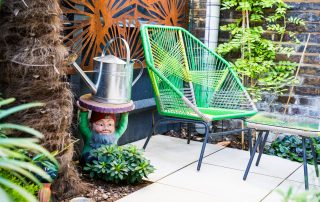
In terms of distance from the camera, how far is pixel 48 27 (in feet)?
8.16

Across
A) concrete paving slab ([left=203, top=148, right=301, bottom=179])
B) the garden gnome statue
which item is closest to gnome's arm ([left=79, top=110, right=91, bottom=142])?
the garden gnome statue

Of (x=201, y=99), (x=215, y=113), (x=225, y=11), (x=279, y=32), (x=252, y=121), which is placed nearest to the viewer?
(x=252, y=121)

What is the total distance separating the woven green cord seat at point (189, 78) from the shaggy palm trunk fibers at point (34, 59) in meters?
1.18

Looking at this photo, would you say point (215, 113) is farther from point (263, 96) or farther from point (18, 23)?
point (18, 23)

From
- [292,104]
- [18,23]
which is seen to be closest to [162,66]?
[292,104]

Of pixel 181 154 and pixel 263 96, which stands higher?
pixel 263 96

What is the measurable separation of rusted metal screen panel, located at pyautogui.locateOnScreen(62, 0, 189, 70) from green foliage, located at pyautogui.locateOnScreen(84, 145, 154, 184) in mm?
744

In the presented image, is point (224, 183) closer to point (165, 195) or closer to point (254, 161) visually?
point (165, 195)

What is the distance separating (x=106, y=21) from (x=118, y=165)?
3.94 ft

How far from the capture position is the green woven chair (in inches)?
146

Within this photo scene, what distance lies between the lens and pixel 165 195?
296 cm

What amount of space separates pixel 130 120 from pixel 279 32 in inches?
62.7

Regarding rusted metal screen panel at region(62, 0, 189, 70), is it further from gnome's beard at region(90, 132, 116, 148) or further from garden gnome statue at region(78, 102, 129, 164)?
gnome's beard at region(90, 132, 116, 148)

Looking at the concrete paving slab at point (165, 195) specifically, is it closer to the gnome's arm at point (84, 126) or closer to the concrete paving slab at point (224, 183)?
the concrete paving slab at point (224, 183)
